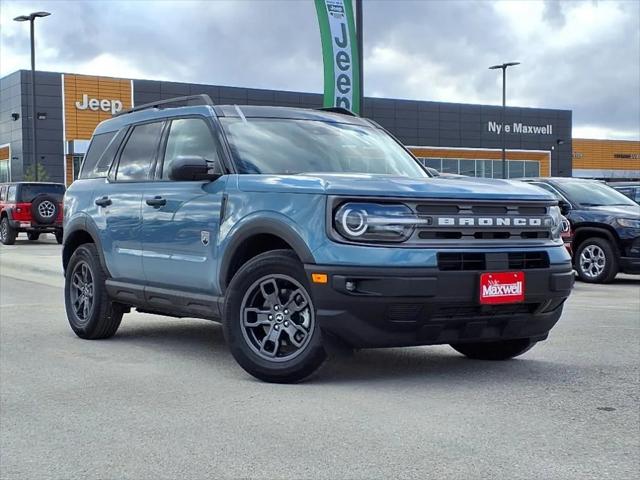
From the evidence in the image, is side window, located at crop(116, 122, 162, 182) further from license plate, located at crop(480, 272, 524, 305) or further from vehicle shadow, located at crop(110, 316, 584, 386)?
license plate, located at crop(480, 272, 524, 305)

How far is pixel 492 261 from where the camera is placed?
214 inches

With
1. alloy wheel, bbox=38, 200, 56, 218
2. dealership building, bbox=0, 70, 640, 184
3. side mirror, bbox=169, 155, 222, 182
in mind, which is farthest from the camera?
dealership building, bbox=0, 70, 640, 184

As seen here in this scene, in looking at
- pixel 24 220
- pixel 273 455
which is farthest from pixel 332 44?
pixel 24 220

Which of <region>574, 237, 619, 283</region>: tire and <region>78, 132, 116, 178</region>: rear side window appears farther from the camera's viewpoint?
<region>574, 237, 619, 283</region>: tire

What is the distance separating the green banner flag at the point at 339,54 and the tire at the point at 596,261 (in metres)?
4.06

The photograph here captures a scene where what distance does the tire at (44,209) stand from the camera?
24.8 m

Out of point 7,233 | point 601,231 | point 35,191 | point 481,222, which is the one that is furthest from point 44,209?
point 481,222

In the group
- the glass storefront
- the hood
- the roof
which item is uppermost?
the glass storefront

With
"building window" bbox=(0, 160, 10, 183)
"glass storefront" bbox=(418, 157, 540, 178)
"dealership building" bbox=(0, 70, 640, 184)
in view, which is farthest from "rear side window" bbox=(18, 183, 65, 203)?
"glass storefront" bbox=(418, 157, 540, 178)

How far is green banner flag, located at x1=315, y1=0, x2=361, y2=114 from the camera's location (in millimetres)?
13445

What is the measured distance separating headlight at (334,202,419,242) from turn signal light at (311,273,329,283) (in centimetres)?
26

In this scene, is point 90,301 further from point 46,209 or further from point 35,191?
point 35,191

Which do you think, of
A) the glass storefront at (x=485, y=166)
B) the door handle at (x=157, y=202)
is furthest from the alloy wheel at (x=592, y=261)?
the glass storefront at (x=485, y=166)

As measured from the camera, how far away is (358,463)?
4.06 m
